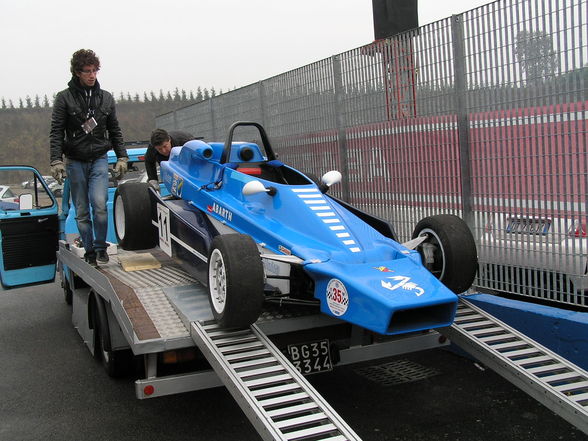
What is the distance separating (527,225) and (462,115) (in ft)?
3.80

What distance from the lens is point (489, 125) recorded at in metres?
5.09


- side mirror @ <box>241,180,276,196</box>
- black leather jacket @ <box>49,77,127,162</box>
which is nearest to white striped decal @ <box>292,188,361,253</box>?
side mirror @ <box>241,180,276,196</box>

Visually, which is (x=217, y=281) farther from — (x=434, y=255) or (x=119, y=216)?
(x=119, y=216)

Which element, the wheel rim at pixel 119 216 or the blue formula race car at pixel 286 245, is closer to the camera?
the blue formula race car at pixel 286 245

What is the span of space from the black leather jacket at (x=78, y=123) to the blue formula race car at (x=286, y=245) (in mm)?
492

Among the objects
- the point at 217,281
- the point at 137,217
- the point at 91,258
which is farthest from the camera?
the point at 91,258

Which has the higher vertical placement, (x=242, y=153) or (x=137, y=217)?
(x=242, y=153)

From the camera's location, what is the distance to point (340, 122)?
7.09 m

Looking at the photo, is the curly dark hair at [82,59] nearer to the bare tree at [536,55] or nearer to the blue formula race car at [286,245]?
the blue formula race car at [286,245]

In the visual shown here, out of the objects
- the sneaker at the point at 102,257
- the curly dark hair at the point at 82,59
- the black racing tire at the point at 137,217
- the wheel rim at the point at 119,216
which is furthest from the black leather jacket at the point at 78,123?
the sneaker at the point at 102,257

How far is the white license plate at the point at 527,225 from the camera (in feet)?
15.4

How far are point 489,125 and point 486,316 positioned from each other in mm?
1721

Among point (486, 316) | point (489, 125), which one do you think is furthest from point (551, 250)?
point (489, 125)

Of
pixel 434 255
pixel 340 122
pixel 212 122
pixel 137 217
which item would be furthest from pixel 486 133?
pixel 212 122
